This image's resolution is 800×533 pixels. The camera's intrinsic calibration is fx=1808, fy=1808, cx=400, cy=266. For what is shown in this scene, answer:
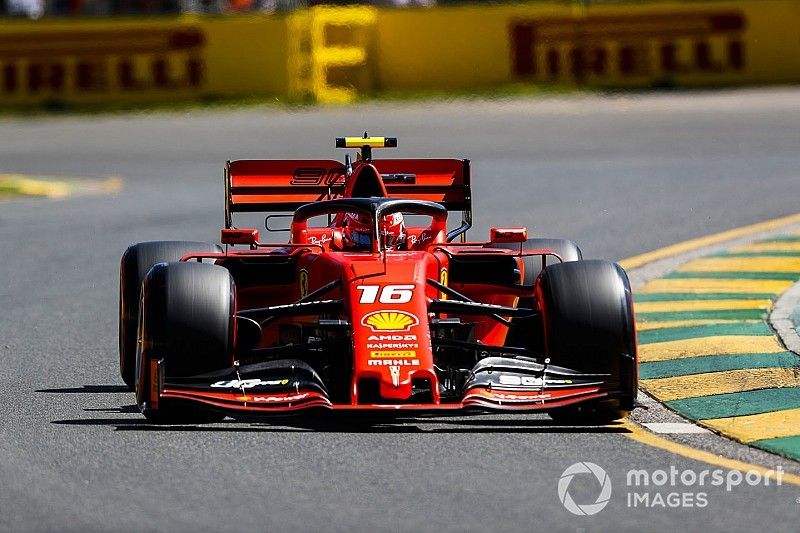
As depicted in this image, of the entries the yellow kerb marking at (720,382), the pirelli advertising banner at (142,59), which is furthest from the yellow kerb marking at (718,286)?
the pirelli advertising banner at (142,59)

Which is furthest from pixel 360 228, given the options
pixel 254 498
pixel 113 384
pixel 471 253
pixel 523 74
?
pixel 523 74

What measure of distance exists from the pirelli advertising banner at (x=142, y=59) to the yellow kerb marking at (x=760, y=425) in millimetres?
20660

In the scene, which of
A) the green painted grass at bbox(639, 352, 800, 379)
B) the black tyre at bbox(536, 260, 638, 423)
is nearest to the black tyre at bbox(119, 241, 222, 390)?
the black tyre at bbox(536, 260, 638, 423)

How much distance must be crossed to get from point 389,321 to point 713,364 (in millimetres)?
2359

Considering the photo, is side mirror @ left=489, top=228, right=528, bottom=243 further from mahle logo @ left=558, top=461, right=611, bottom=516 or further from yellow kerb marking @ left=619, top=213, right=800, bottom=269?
yellow kerb marking @ left=619, top=213, right=800, bottom=269

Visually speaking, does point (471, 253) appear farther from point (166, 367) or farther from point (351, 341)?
point (166, 367)

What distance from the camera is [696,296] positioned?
39.1 feet

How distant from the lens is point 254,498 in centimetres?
655

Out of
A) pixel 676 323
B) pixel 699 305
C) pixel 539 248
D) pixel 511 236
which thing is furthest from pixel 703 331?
pixel 511 236

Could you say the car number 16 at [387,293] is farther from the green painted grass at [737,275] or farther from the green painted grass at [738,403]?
the green painted grass at [737,275]

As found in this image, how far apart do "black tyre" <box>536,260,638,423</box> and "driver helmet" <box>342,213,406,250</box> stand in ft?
4.59

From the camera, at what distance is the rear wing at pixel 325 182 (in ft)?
34.6

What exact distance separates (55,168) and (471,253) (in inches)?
599

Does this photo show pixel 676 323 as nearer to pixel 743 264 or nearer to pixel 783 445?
pixel 743 264
